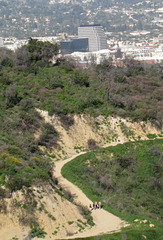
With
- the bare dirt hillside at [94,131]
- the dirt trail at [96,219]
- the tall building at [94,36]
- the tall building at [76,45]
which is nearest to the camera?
the dirt trail at [96,219]

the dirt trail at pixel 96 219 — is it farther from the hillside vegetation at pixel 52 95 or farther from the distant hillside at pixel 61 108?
the hillside vegetation at pixel 52 95

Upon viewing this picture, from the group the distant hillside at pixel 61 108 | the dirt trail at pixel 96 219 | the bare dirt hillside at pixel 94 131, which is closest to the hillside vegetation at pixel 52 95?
the distant hillside at pixel 61 108

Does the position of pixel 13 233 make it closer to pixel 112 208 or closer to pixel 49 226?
pixel 49 226

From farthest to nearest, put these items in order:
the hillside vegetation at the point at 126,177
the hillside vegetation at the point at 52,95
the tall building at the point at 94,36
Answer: the tall building at the point at 94,36
the hillside vegetation at the point at 52,95
the hillside vegetation at the point at 126,177

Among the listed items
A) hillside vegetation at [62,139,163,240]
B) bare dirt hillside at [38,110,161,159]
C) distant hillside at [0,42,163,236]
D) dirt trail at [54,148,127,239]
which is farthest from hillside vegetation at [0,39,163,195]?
hillside vegetation at [62,139,163,240]

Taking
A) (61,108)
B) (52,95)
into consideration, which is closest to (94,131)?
(61,108)

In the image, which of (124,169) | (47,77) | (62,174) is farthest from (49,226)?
(47,77)
